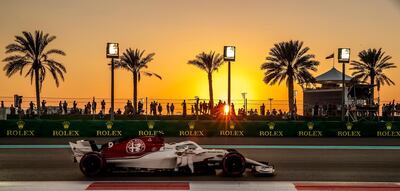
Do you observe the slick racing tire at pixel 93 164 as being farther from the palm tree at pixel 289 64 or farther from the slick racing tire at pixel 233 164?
the palm tree at pixel 289 64

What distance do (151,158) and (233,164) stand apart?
1673 millimetres

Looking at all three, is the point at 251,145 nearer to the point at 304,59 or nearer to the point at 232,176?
the point at 232,176

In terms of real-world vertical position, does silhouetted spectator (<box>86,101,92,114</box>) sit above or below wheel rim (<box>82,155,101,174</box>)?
above

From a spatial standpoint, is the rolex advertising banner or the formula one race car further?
the rolex advertising banner

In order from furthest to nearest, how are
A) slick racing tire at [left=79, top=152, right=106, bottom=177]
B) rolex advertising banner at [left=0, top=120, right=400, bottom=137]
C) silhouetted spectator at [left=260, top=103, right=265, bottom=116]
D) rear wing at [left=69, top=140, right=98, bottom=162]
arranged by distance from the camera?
1. silhouetted spectator at [left=260, top=103, right=265, bottom=116]
2. rolex advertising banner at [left=0, top=120, right=400, bottom=137]
3. rear wing at [left=69, top=140, right=98, bottom=162]
4. slick racing tire at [left=79, top=152, right=106, bottom=177]

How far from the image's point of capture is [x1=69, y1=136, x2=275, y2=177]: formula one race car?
11336 millimetres

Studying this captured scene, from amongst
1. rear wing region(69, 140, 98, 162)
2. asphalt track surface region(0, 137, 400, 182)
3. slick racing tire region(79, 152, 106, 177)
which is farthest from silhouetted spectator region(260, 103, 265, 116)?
slick racing tire region(79, 152, 106, 177)

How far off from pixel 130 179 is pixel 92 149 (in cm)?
101

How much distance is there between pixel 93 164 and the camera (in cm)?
1139

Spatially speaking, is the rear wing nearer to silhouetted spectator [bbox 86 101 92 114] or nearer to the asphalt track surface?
the asphalt track surface

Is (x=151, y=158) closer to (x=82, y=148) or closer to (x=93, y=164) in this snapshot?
(x=93, y=164)

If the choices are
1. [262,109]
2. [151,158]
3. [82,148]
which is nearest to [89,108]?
[262,109]

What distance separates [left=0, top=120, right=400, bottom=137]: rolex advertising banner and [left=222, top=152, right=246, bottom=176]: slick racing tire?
13265 mm

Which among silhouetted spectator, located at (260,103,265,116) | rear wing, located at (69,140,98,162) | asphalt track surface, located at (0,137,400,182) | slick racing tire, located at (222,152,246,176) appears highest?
silhouetted spectator, located at (260,103,265,116)
